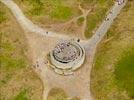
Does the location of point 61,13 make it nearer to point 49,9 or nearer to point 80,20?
point 49,9

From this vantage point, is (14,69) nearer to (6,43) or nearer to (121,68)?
(6,43)

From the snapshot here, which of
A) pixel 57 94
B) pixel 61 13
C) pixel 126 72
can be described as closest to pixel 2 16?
pixel 61 13

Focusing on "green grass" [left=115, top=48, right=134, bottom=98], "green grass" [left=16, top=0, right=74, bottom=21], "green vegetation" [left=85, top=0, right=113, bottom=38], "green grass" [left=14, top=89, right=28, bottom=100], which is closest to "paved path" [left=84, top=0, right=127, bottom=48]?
"green vegetation" [left=85, top=0, right=113, bottom=38]

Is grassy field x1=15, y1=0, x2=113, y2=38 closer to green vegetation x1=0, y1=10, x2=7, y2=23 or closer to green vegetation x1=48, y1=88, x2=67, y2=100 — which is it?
green vegetation x1=0, y1=10, x2=7, y2=23

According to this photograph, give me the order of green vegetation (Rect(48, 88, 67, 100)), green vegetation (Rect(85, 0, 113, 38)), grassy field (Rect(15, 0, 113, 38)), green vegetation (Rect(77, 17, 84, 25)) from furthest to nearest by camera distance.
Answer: grassy field (Rect(15, 0, 113, 38))
green vegetation (Rect(77, 17, 84, 25))
green vegetation (Rect(85, 0, 113, 38))
green vegetation (Rect(48, 88, 67, 100))

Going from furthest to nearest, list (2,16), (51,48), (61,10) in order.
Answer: (61,10)
(2,16)
(51,48)

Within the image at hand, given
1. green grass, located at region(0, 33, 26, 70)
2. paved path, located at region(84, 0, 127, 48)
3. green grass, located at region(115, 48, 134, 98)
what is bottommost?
green grass, located at region(115, 48, 134, 98)
